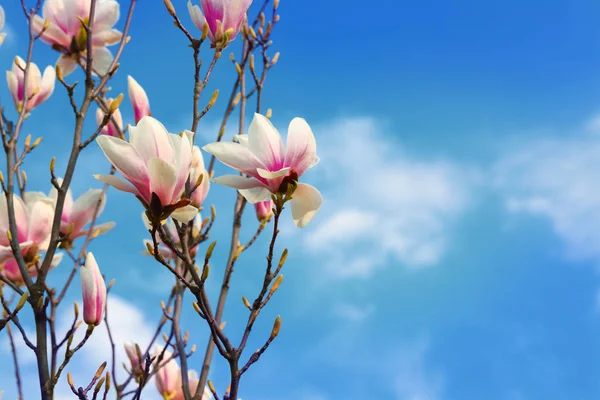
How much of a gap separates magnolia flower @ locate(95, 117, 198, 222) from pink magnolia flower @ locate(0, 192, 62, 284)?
0.77m

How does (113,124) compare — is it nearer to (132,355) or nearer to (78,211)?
(78,211)

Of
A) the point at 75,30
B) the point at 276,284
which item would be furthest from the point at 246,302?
the point at 75,30

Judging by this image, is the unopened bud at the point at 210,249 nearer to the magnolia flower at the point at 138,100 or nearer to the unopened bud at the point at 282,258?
the unopened bud at the point at 282,258

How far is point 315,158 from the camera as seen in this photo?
4.57ft

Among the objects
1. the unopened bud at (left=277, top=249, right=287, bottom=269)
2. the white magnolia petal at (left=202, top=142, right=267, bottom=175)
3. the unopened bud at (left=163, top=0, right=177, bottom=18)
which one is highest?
the unopened bud at (left=163, top=0, right=177, bottom=18)

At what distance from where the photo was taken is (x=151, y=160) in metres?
1.17

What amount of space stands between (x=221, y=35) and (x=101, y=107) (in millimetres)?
588

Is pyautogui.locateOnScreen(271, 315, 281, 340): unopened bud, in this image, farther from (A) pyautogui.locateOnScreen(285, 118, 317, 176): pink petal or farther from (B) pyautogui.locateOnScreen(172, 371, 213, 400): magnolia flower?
(B) pyautogui.locateOnScreen(172, 371, 213, 400): magnolia flower

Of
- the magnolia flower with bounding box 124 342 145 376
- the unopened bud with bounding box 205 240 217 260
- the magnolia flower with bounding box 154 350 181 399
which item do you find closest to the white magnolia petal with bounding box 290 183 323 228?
the unopened bud with bounding box 205 240 217 260

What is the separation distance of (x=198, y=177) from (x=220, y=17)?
1.52ft

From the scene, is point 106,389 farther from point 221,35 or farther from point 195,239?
point 221,35

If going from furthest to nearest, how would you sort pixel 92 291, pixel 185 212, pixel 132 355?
pixel 132 355, pixel 92 291, pixel 185 212

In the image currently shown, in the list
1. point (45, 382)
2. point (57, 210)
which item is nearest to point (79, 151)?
point (57, 210)

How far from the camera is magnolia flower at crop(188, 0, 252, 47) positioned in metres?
1.69
